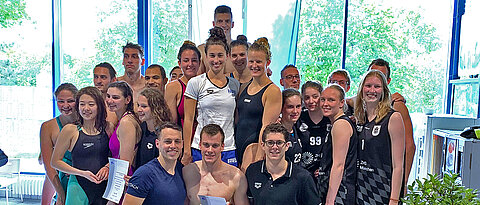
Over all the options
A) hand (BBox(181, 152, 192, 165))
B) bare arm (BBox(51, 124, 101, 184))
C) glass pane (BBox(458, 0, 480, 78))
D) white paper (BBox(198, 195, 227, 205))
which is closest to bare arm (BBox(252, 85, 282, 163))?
hand (BBox(181, 152, 192, 165))

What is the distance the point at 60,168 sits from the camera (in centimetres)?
276

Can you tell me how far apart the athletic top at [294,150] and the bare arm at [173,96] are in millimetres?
886

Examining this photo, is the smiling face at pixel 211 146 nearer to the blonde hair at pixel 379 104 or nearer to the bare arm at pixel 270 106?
the bare arm at pixel 270 106

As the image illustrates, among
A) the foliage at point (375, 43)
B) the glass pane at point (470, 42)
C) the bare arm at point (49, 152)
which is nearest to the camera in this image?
the bare arm at point (49, 152)

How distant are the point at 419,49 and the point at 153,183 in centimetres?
432

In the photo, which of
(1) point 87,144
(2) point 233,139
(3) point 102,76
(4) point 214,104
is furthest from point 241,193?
(3) point 102,76

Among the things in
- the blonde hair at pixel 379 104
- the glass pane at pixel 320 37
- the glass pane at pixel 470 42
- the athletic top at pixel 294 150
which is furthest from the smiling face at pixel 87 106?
the glass pane at pixel 470 42

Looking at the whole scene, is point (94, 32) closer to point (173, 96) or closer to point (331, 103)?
point (173, 96)

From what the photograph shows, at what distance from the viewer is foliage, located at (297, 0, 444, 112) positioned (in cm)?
516

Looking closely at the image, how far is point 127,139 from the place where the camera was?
2.62 metres

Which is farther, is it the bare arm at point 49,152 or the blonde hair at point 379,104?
the bare arm at point 49,152

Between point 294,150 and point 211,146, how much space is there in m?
0.63

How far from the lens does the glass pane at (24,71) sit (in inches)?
216

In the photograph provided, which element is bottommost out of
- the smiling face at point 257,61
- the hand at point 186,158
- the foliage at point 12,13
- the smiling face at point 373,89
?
the hand at point 186,158
